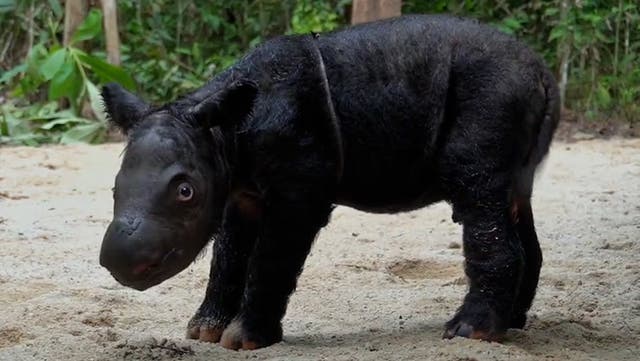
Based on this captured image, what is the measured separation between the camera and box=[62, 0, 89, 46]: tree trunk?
1277 cm

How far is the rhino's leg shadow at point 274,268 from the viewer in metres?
4.36

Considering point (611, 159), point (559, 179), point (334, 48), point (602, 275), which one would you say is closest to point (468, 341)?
point (334, 48)

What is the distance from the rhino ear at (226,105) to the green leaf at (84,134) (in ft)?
25.4

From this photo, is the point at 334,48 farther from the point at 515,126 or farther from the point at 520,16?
the point at 520,16

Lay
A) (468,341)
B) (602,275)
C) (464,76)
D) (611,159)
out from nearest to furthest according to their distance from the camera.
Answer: (468,341) → (464,76) → (602,275) → (611,159)

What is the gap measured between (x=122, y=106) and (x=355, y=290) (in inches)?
75.1

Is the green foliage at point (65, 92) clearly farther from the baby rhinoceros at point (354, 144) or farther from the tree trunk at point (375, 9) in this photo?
the baby rhinoceros at point (354, 144)

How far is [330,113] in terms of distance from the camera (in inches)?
174

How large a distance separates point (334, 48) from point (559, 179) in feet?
16.2

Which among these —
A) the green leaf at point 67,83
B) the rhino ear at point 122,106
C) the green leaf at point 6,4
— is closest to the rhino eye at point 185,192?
the rhino ear at point 122,106

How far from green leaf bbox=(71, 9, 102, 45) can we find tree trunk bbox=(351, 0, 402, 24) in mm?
3357

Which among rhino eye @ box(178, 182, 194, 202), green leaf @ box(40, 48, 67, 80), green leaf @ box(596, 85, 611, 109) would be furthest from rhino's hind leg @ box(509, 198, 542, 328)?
green leaf @ box(596, 85, 611, 109)

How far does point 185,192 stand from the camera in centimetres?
398

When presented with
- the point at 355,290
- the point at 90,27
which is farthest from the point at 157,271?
the point at 90,27
